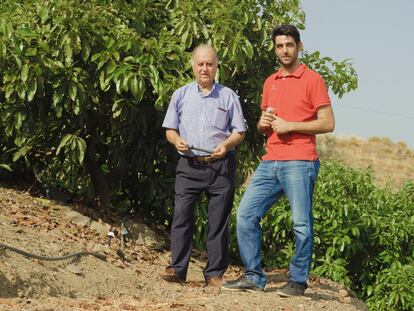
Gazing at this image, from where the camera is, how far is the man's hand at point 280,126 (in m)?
5.87

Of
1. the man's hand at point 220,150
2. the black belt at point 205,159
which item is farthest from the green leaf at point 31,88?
the man's hand at point 220,150

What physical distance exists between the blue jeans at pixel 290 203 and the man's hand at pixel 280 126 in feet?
0.72

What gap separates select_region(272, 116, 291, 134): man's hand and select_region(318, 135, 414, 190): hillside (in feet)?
64.4

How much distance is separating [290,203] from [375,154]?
26.4 metres

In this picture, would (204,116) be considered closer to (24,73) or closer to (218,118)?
(218,118)

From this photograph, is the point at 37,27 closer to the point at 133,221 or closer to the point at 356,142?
the point at 133,221

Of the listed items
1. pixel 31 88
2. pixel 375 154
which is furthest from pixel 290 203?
pixel 375 154

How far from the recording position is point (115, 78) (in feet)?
23.1

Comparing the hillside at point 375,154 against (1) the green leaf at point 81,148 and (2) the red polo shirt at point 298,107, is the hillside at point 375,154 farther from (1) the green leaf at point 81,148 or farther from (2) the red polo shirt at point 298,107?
(2) the red polo shirt at point 298,107

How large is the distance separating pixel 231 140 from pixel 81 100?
5.44 feet

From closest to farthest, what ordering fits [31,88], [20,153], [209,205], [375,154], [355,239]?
[209,205], [31,88], [20,153], [355,239], [375,154]

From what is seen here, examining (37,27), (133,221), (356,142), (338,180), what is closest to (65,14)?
(37,27)

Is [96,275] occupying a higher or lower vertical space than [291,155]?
lower

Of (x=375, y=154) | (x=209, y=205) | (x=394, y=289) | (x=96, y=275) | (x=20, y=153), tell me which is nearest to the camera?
(x=209, y=205)
